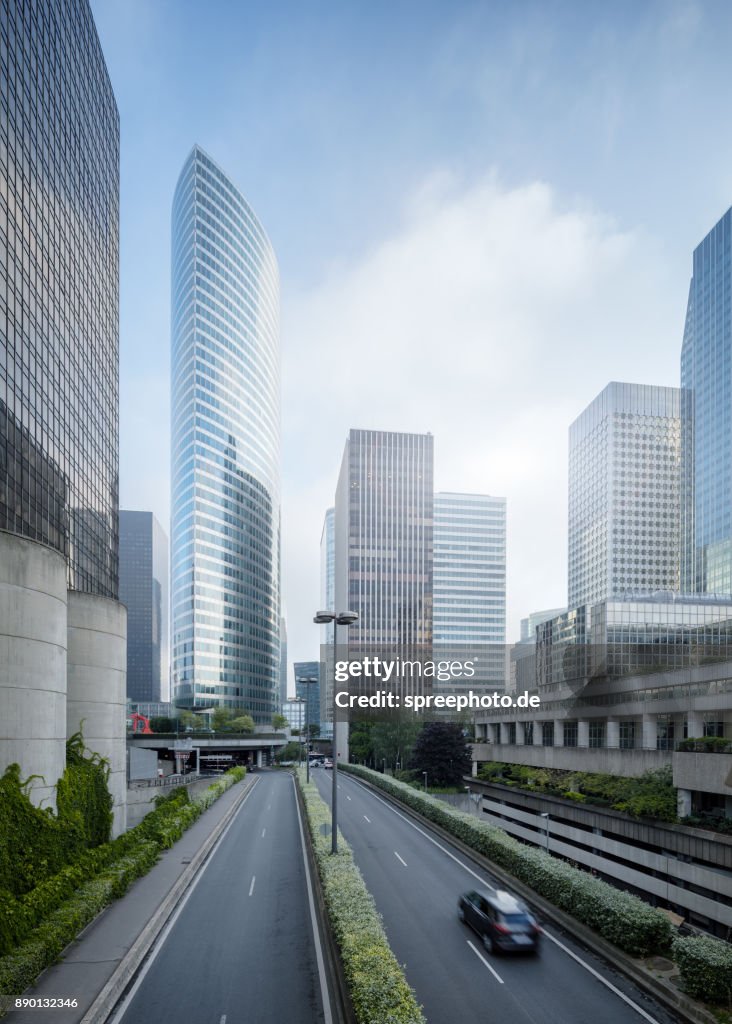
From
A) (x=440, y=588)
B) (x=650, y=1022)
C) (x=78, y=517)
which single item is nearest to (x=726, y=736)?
(x=650, y=1022)

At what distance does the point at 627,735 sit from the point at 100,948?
3559cm

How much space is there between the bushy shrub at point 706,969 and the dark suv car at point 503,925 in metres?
4.32

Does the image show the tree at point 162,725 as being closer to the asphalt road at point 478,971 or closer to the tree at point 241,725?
the tree at point 241,725

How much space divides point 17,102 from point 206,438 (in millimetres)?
98957

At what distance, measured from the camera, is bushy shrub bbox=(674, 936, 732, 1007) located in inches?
589

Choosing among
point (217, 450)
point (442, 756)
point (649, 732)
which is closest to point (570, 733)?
point (649, 732)

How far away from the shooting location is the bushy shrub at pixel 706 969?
15.0 meters

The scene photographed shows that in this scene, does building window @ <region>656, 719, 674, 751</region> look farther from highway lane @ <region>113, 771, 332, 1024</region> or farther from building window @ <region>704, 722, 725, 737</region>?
highway lane @ <region>113, 771, 332, 1024</region>

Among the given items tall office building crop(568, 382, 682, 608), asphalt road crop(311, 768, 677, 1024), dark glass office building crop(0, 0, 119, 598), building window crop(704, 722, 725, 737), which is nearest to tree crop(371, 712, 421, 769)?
dark glass office building crop(0, 0, 119, 598)

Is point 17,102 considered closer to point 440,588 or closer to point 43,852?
point 43,852

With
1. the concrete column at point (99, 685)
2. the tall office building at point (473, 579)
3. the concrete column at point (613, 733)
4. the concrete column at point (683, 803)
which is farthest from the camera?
the tall office building at point (473, 579)

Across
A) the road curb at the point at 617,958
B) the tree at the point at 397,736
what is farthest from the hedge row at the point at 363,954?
the tree at the point at 397,736

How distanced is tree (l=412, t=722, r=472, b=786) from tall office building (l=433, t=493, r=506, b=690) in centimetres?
8039

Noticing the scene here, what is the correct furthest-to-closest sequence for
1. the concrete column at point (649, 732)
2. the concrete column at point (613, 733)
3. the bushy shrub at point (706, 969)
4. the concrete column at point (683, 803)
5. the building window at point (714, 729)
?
the concrete column at point (613, 733) → the concrete column at point (649, 732) → the building window at point (714, 729) → the concrete column at point (683, 803) → the bushy shrub at point (706, 969)
